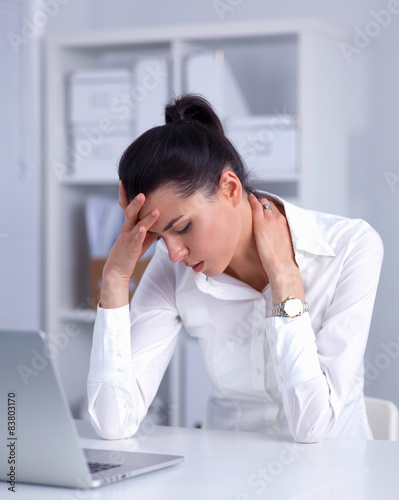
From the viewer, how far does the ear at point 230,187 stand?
147 cm

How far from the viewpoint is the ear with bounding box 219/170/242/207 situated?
1.47m

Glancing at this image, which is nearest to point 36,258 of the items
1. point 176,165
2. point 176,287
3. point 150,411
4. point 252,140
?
point 150,411

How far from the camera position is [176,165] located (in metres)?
1.41

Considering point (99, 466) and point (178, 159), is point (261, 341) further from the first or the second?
point (99, 466)

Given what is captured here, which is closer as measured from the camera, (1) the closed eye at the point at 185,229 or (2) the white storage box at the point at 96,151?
(1) the closed eye at the point at 185,229

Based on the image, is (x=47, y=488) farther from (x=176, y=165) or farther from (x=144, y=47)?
(x=144, y=47)

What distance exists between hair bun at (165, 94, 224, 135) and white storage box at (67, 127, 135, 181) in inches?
45.1

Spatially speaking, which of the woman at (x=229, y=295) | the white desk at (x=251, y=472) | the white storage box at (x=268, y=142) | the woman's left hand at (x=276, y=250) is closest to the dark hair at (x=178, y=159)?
the woman at (x=229, y=295)

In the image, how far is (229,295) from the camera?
157 centimetres

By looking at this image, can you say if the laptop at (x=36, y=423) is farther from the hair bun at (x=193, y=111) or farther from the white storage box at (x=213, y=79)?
the white storage box at (x=213, y=79)

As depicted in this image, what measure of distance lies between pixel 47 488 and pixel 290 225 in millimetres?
744

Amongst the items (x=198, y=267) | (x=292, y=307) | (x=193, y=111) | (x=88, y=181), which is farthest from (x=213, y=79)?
(x=292, y=307)

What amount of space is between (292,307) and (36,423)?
1.91ft

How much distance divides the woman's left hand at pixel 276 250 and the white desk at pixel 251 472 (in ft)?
0.92
